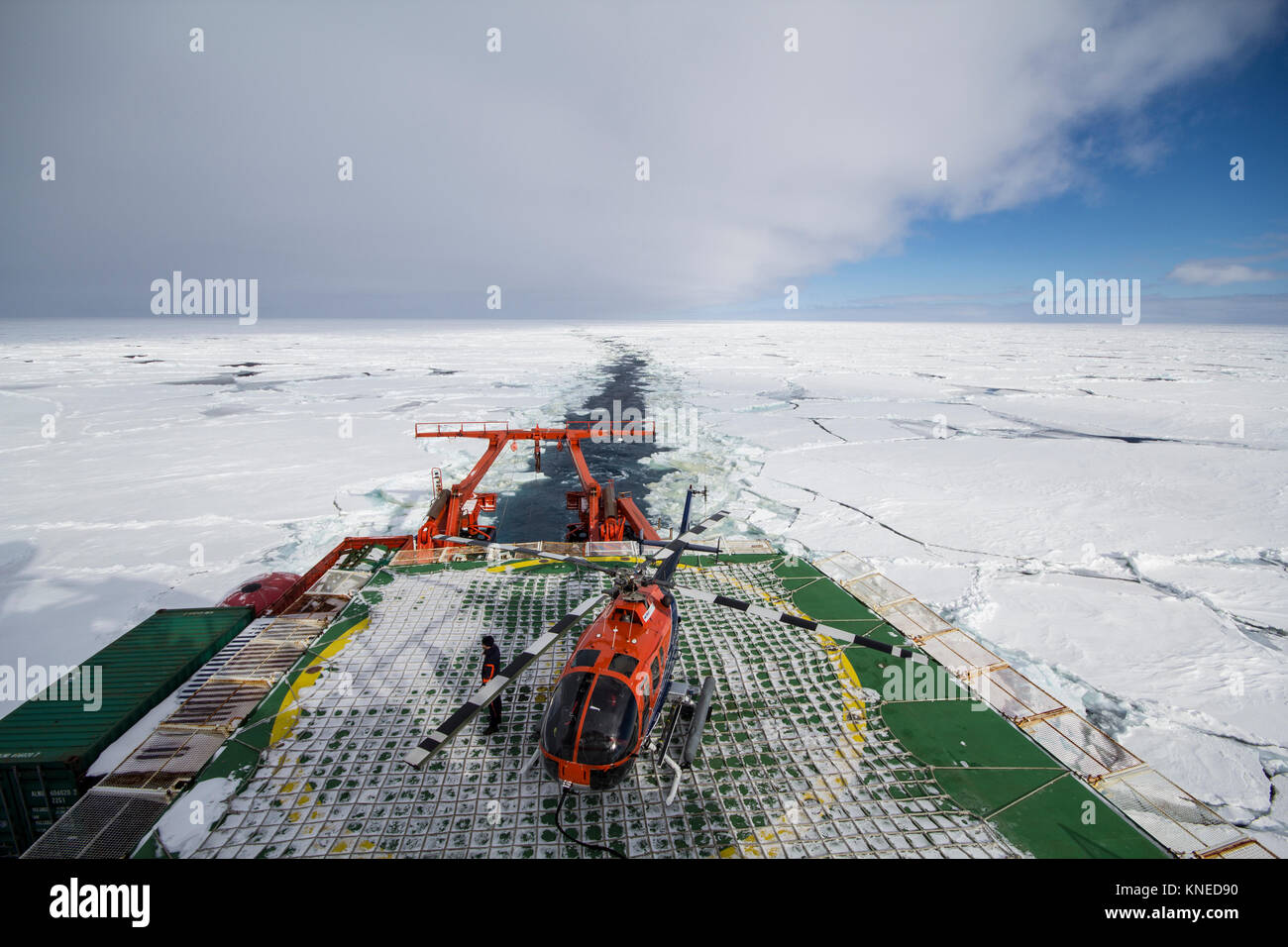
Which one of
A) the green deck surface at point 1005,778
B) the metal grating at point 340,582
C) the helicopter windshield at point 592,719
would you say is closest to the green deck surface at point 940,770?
the green deck surface at point 1005,778

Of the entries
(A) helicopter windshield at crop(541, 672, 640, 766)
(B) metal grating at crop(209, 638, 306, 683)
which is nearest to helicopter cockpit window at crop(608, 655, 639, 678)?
(A) helicopter windshield at crop(541, 672, 640, 766)

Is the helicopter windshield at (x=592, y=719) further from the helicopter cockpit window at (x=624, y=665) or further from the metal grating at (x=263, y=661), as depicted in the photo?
the metal grating at (x=263, y=661)

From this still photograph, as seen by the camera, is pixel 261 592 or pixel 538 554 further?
pixel 261 592

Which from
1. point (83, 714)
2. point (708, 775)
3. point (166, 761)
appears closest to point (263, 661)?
point (166, 761)

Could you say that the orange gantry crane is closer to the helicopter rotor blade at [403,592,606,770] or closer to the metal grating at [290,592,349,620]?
the metal grating at [290,592,349,620]

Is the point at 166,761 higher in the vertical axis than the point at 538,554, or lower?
lower

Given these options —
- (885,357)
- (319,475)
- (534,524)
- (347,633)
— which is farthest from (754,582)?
(885,357)

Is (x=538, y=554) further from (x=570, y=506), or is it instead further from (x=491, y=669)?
(x=570, y=506)
